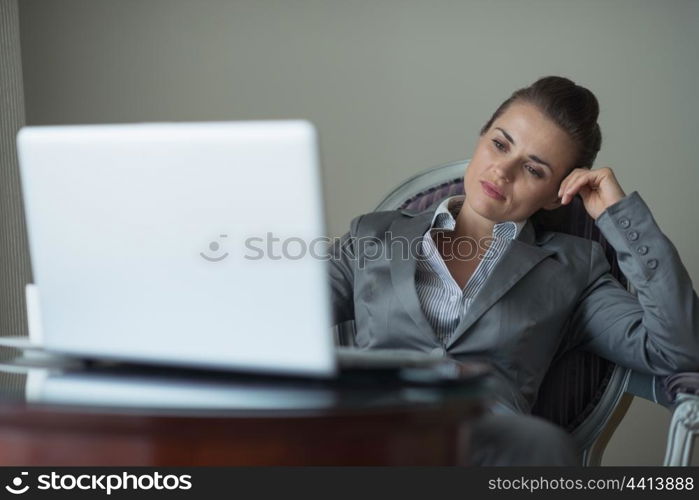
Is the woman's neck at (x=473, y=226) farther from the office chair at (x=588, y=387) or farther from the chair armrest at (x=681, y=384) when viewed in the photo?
the chair armrest at (x=681, y=384)

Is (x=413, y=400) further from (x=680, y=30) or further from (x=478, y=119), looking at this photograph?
(x=680, y=30)

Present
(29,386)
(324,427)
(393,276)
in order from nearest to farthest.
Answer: (324,427), (29,386), (393,276)

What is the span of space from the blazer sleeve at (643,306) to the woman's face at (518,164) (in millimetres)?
174

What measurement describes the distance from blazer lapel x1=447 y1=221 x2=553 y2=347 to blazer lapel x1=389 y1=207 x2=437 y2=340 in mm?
81

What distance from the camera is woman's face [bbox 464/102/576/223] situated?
201cm

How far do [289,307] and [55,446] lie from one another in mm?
276

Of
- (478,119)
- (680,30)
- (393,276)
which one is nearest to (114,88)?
(478,119)

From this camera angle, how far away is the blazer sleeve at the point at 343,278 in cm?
212

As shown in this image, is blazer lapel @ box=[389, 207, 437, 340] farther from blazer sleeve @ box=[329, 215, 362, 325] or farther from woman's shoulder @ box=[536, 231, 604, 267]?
woman's shoulder @ box=[536, 231, 604, 267]

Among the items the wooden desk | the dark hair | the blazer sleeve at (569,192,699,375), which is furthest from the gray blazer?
the wooden desk

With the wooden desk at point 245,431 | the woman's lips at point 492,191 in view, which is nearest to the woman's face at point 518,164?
the woman's lips at point 492,191

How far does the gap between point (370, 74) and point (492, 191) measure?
1.06m

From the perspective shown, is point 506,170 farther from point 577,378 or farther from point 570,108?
point 577,378

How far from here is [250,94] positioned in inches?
117
